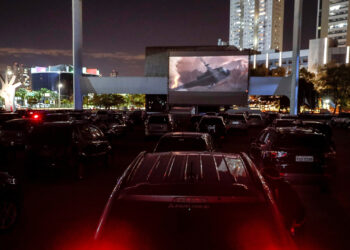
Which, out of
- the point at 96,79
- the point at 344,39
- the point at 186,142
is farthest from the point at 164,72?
the point at 344,39

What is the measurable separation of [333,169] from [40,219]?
6.98m

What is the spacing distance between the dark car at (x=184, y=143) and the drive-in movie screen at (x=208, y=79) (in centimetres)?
3810

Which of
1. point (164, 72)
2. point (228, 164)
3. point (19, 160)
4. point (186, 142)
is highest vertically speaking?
point (164, 72)

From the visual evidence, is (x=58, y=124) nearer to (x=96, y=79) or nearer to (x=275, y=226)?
(x=275, y=226)

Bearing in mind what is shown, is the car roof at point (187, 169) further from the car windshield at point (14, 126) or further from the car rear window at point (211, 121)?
the car rear window at point (211, 121)

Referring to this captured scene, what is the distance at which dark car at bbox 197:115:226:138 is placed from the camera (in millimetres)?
20109

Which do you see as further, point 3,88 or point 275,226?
point 3,88

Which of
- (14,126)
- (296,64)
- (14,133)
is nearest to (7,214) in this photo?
(14,133)

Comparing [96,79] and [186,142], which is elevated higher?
[96,79]

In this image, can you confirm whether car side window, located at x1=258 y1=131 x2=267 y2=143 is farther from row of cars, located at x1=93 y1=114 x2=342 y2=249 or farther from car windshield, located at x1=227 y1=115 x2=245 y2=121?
car windshield, located at x1=227 y1=115 x2=245 y2=121

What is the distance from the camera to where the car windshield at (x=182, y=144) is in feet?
29.2

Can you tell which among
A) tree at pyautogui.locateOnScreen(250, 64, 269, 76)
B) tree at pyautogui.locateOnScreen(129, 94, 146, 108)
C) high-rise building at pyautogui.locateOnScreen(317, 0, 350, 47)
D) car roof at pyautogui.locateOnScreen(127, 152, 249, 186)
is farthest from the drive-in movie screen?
high-rise building at pyautogui.locateOnScreen(317, 0, 350, 47)

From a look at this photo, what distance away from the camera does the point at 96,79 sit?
5375 cm

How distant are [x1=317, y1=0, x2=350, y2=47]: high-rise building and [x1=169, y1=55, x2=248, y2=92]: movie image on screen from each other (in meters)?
114
